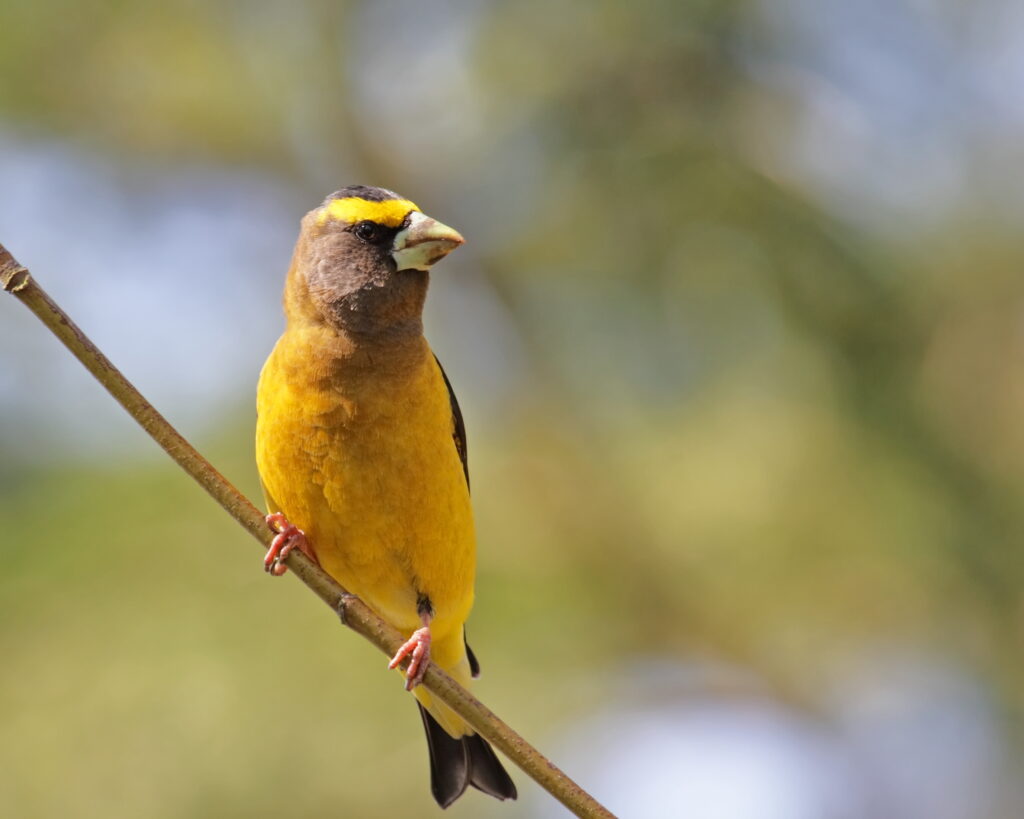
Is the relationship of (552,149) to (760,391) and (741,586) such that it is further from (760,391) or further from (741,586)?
(741,586)

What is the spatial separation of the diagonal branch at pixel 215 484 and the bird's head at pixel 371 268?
0.86 metres

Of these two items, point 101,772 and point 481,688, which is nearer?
point 101,772

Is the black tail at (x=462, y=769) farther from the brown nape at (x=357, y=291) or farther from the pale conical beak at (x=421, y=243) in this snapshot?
the pale conical beak at (x=421, y=243)

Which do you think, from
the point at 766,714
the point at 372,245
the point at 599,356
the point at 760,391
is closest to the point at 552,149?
the point at 599,356

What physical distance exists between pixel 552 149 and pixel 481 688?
2716mm

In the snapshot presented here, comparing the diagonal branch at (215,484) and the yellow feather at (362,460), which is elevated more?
the yellow feather at (362,460)

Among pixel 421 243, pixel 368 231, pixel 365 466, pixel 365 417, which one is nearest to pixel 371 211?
pixel 368 231

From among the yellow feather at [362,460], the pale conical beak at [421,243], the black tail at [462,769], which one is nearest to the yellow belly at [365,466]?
the yellow feather at [362,460]

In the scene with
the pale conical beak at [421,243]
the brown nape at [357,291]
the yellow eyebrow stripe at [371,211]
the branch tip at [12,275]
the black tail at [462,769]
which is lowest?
the branch tip at [12,275]

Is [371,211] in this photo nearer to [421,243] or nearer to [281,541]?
[421,243]

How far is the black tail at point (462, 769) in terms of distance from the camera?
12.4ft

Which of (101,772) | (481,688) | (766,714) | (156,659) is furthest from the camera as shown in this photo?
(766,714)

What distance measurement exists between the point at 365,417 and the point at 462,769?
1341mm

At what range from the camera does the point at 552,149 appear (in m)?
6.53
